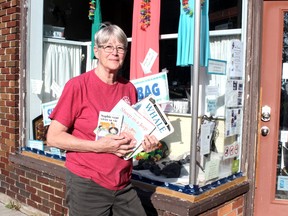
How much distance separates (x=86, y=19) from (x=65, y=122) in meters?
2.90

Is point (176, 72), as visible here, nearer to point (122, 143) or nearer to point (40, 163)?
point (40, 163)

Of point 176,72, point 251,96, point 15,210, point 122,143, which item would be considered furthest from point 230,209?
point 15,210

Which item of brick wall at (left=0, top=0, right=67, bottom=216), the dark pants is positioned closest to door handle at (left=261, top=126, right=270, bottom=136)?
the dark pants

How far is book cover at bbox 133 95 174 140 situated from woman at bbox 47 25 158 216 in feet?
0.19

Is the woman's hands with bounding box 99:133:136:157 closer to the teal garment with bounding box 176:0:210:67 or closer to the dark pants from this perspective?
the dark pants

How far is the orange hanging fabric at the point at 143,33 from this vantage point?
382 centimetres

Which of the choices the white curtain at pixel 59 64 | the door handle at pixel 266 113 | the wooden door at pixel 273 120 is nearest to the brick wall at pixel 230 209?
the wooden door at pixel 273 120

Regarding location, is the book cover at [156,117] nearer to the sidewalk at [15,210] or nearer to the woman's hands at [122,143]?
the woman's hands at [122,143]

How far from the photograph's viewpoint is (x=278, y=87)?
11.1 feet

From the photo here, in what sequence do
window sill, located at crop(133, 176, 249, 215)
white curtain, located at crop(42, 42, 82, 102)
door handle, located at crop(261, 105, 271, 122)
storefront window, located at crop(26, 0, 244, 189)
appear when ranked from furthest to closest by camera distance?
white curtain, located at crop(42, 42, 82, 102) < door handle, located at crop(261, 105, 271, 122) < storefront window, located at crop(26, 0, 244, 189) < window sill, located at crop(133, 176, 249, 215)

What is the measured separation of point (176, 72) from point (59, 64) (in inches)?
63.6

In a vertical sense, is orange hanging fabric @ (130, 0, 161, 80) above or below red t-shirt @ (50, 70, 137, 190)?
above

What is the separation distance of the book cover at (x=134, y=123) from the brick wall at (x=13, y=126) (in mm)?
2009

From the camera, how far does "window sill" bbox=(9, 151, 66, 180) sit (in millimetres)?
3805
